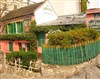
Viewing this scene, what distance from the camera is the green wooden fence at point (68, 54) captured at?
57.7 ft

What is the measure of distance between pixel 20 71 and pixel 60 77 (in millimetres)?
4451

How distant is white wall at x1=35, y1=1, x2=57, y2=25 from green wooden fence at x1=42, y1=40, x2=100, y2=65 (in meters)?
11.2

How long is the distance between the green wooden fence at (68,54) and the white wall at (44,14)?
11.2 meters

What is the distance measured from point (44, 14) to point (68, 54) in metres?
13.7

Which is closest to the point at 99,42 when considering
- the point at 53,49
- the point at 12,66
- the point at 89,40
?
the point at 89,40

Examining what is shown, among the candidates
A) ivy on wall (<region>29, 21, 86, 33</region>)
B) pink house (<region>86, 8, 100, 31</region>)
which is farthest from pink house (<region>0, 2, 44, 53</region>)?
pink house (<region>86, 8, 100, 31</region>)

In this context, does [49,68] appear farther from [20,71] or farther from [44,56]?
[20,71]

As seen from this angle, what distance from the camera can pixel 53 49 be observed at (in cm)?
1797

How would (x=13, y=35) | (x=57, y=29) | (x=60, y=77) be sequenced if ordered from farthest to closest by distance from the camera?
(x=13, y=35)
(x=57, y=29)
(x=60, y=77)

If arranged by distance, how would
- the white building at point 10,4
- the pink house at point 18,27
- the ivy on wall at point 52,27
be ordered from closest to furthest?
the ivy on wall at point 52,27
the pink house at point 18,27
the white building at point 10,4

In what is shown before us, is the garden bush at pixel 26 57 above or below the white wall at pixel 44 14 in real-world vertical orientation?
below

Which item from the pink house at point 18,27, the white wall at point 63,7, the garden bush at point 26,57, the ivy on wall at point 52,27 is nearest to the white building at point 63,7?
the white wall at point 63,7

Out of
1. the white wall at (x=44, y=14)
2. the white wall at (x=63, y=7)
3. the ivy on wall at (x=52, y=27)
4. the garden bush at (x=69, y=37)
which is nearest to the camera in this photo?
the garden bush at (x=69, y=37)

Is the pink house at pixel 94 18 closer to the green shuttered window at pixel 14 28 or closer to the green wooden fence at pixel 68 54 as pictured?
the green wooden fence at pixel 68 54
